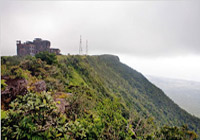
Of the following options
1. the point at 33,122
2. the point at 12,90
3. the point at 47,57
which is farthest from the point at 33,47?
the point at 33,122

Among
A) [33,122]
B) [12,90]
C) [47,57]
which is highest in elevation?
[47,57]

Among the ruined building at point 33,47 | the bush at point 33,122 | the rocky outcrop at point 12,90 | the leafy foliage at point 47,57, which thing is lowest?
the bush at point 33,122

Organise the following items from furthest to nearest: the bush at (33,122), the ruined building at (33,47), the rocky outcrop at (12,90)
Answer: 1. the ruined building at (33,47)
2. the rocky outcrop at (12,90)
3. the bush at (33,122)

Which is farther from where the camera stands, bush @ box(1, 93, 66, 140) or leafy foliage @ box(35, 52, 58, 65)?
leafy foliage @ box(35, 52, 58, 65)

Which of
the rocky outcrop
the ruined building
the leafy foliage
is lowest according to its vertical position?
the rocky outcrop

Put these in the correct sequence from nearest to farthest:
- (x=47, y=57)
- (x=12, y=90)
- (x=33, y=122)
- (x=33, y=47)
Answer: (x=33, y=122)
(x=12, y=90)
(x=47, y=57)
(x=33, y=47)

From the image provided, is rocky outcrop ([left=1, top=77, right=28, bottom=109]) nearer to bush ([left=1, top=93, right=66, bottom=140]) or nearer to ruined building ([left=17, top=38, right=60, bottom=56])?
bush ([left=1, top=93, right=66, bottom=140])

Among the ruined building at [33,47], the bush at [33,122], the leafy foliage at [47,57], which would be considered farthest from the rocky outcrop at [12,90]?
the ruined building at [33,47]

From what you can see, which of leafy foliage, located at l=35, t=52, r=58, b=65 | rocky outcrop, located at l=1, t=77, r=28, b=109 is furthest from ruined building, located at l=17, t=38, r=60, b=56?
rocky outcrop, located at l=1, t=77, r=28, b=109

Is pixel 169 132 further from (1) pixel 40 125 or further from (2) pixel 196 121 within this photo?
(2) pixel 196 121

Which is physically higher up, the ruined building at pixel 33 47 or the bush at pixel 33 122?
the ruined building at pixel 33 47

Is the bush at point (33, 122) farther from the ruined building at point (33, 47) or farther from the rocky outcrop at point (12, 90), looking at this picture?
the ruined building at point (33, 47)

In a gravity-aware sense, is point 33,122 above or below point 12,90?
below

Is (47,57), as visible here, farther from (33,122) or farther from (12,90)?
(33,122)
